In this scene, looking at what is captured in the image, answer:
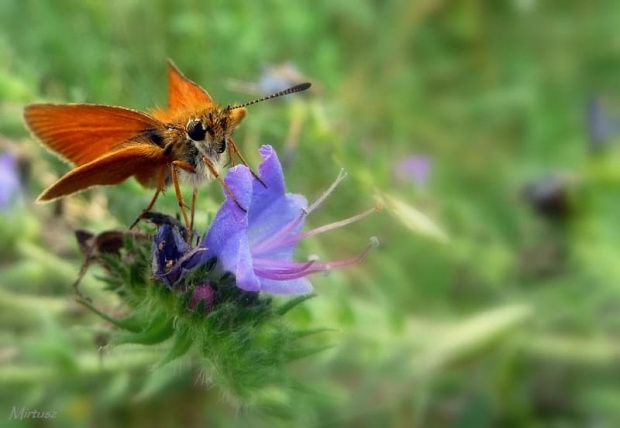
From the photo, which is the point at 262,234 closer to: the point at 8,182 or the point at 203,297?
the point at 203,297

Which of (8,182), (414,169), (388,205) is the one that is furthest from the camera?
(414,169)

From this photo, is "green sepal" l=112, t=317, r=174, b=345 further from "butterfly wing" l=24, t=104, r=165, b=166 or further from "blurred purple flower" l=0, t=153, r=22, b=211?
"blurred purple flower" l=0, t=153, r=22, b=211

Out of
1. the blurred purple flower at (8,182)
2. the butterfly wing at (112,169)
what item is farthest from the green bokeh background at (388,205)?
the butterfly wing at (112,169)

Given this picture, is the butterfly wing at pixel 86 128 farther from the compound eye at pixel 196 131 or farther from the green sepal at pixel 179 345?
the green sepal at pixel 179 345

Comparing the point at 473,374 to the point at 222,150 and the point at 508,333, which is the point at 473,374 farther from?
the point at 222,150

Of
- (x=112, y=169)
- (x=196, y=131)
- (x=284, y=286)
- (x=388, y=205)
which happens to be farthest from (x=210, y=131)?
(x=388, y=205)

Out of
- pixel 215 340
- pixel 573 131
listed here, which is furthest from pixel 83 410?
pixel 573 131
